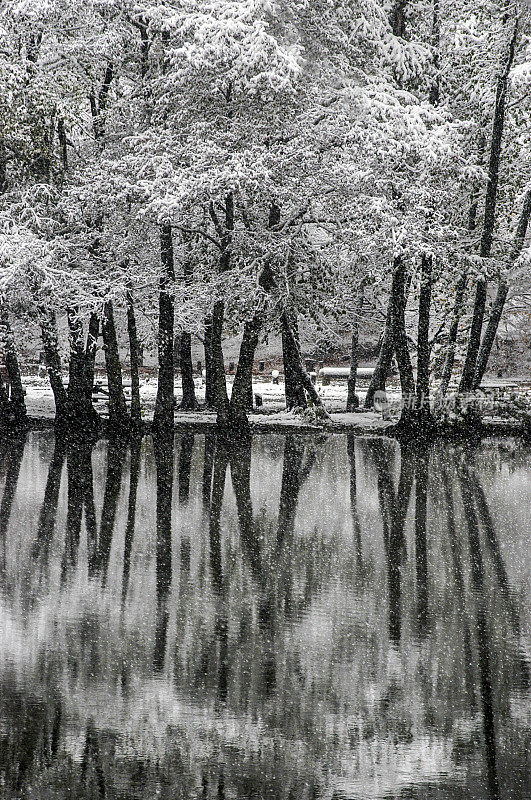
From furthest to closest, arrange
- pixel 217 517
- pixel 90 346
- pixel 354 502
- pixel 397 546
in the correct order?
1. pixel 90 346
2. pixel 354 502
3. pixel 217 517
4. pixel 397 546

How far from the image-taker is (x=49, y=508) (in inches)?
591

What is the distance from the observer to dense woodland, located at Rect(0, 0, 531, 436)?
958 inches

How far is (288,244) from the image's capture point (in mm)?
27141

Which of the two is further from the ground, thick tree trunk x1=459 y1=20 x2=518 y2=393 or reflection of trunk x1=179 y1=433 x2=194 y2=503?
thick tree trunk x1=459 y1=20 x2=518 y2=393

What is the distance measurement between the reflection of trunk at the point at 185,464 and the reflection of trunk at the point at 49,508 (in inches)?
86.3

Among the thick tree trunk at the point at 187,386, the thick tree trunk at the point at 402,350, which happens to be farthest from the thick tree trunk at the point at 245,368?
the thick tree trunk at the point at 187,386

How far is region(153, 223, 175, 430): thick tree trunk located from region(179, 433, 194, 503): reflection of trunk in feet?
2.80

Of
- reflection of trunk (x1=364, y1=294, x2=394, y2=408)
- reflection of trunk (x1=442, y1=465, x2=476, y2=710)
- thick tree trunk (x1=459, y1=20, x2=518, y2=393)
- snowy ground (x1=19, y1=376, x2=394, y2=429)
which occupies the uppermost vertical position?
thick tree trunk (x1=459, y1=20, x2=518, y2=393)

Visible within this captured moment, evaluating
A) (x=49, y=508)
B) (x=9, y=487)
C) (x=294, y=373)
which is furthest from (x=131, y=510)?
(x=294, y=373)

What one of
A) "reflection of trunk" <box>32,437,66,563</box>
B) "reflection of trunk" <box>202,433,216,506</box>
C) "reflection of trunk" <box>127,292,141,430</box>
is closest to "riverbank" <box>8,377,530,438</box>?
"reflection of trunk" <box>127,292,141,430</box>

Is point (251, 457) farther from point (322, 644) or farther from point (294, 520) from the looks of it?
point (322, 644)

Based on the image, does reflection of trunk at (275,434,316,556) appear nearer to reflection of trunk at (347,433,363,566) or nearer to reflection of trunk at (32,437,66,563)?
reflection of trunk at (347,433,363,566)

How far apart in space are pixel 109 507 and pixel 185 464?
5.80 m

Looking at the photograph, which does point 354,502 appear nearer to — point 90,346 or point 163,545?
point 163,545
